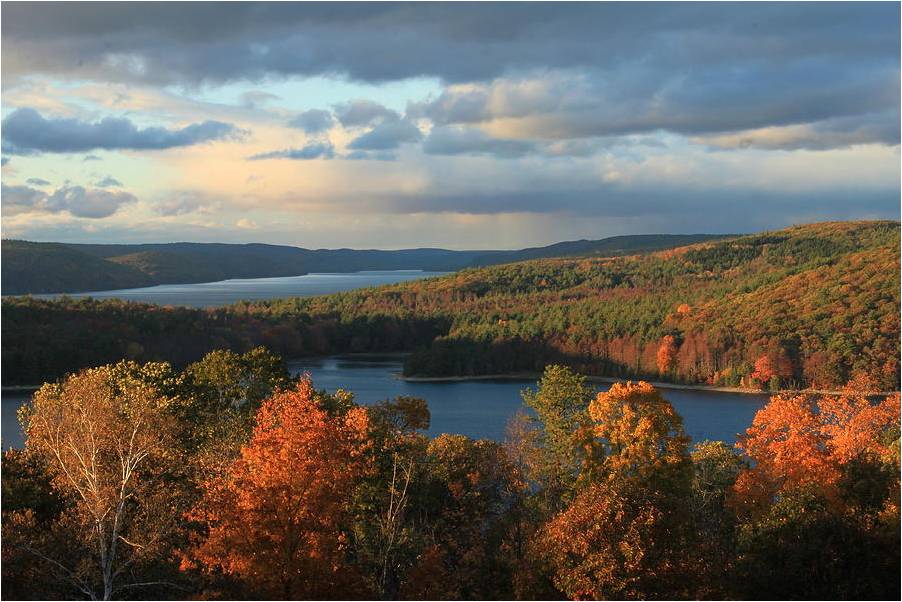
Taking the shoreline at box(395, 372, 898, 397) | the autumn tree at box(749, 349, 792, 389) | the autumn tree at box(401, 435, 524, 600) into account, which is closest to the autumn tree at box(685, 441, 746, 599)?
the autumn tree at box(401, 435, 524, 600)

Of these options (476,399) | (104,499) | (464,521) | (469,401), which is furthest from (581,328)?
(104,499)

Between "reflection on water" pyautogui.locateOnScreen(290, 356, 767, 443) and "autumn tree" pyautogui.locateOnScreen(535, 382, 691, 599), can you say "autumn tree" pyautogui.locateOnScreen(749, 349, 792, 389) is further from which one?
"autumn tree" pyautogui.locateOnScreen(535, 382, 691, 599)

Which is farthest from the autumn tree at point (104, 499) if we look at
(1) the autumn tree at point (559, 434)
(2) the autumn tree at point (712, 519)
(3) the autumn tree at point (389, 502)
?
(1) the autumn tree at point (559, 434)

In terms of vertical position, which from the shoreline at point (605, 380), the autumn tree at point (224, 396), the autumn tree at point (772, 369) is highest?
the autumn tree at point (224, 396)

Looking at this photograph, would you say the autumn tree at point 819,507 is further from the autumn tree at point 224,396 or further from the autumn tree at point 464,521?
the autumn tree at point 224,396

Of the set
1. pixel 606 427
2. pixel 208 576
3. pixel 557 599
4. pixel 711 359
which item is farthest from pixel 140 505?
pixel 711 359

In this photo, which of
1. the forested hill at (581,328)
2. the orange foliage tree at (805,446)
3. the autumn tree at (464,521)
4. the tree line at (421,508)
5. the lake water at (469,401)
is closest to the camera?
the tree line at (421,508)
